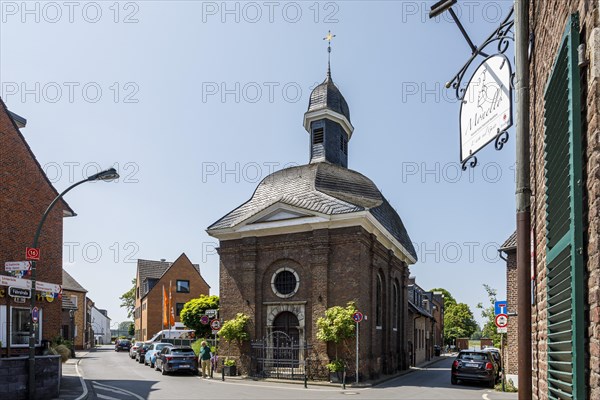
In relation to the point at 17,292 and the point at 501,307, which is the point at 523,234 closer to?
the point at 501,307

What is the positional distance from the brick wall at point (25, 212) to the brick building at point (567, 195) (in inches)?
867

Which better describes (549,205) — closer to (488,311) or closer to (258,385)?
(258,385)

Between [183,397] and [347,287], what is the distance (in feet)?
32.1

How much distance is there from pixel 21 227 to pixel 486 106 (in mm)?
22919

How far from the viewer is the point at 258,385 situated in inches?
912

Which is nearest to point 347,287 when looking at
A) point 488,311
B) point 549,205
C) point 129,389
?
point 129,389

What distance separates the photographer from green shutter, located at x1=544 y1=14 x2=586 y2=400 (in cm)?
305

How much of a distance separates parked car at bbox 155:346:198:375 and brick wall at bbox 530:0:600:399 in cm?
2477

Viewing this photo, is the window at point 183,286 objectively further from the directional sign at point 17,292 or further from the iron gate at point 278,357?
the directional sign at point 17,292

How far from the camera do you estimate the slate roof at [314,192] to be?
28422 millimetres

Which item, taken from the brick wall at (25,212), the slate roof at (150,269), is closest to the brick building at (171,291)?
the slate roof at (150,269)

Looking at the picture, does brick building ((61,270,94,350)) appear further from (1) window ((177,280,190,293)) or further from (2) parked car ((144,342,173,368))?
(2) parked car ((144,342,173,368))

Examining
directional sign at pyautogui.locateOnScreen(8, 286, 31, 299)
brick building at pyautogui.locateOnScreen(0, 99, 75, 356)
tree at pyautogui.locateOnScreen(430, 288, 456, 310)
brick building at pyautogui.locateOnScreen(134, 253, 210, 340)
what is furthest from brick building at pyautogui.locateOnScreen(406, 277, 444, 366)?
tree at pyautogui.locateOnScreen(430, 288, 456, 310)

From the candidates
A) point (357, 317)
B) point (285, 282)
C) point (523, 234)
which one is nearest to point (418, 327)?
point (285, 282)
